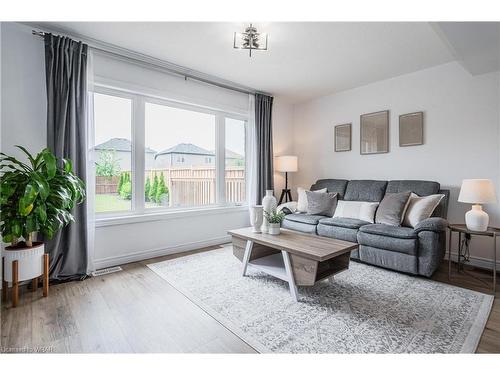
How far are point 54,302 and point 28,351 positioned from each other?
0.67m

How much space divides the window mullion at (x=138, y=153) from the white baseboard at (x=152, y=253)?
55 cm

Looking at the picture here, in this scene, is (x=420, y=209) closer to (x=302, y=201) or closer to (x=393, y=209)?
(x=393, y=209)

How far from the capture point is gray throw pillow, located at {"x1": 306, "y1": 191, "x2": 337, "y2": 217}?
3.72m

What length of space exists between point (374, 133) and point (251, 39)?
7.86ft

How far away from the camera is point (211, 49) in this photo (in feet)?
9.37

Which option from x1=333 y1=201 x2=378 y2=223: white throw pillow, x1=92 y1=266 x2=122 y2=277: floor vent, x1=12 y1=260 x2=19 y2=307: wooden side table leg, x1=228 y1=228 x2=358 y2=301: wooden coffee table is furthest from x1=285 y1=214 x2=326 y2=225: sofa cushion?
x1=12 y1=260 x2=19 y2=307: wooden side table leg

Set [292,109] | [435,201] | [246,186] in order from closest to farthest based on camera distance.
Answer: [435,201]
[246,186]
[292,109]

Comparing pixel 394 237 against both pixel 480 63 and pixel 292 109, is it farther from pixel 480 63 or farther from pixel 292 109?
pixel 292 109

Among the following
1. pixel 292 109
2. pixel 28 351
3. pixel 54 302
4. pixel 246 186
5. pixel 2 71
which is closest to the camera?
pixel 28 351

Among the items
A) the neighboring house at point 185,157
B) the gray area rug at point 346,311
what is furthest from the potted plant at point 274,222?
the neighboring house at point 185,157

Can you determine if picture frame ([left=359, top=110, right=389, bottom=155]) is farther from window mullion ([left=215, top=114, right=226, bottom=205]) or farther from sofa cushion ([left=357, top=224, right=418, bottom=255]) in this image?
window mullion ([left=215, top=114, right=226, bottom=205])

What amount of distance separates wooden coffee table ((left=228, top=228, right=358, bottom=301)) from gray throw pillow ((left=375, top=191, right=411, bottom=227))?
956 millimetres

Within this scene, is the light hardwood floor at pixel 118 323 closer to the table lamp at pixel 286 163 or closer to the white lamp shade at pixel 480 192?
the white lamp shade at pixel 480 192
